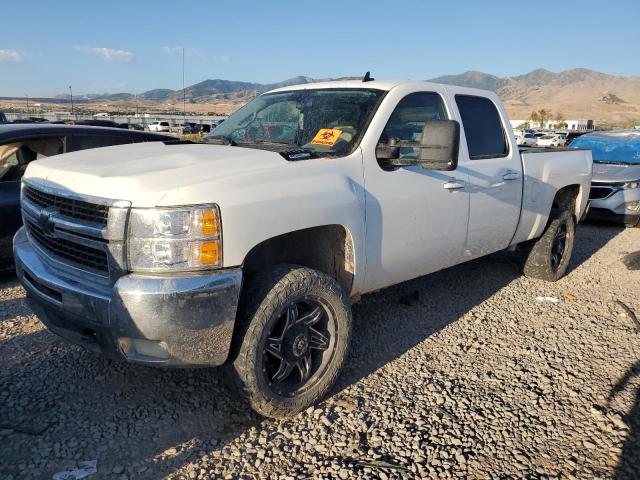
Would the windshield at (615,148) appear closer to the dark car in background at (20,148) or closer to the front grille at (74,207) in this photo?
the dark car in background at (20,148)

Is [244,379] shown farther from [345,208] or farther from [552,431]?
[552,431]

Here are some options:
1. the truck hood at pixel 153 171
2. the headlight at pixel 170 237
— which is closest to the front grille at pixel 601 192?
the truck hood at pixel 153 171

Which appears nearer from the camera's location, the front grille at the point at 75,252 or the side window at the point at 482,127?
the front grille at the point at 75,252

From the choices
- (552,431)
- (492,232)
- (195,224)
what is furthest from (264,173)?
(492,232)

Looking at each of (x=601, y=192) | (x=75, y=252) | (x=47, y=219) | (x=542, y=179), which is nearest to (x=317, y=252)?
(x=75, y=252)

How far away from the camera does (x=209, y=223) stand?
2525mm

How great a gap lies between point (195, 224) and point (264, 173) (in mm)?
523

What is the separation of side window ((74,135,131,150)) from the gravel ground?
1.92 meters

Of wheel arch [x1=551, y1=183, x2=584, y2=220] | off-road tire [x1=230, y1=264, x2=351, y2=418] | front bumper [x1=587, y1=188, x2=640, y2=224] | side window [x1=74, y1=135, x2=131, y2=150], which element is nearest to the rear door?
wheel arch [x1=551, y1=183, x2=584, y2=220]

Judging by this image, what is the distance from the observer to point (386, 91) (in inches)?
148

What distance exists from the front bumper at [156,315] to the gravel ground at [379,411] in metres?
0.53

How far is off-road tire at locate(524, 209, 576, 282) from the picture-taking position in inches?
225

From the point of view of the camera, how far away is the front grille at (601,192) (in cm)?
907

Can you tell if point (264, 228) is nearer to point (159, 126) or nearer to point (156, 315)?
point (156, 315)
